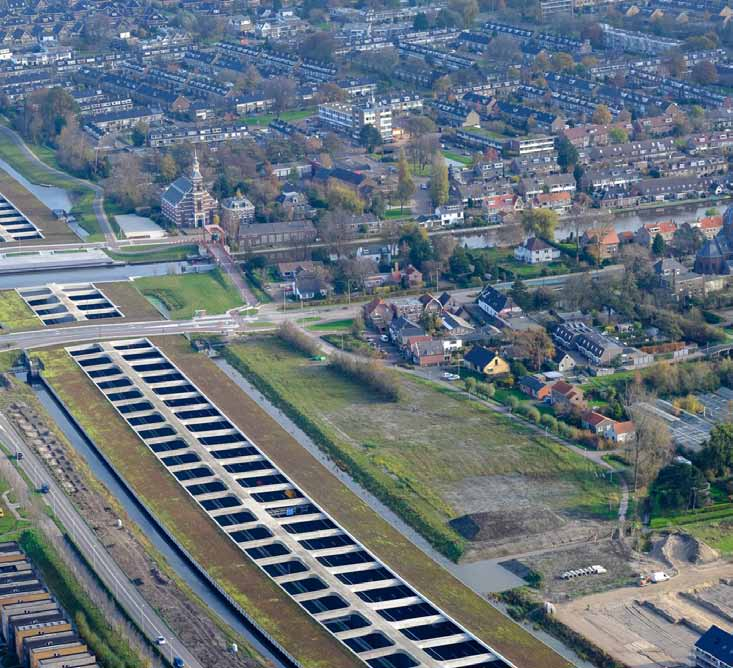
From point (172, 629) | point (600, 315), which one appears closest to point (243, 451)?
point (172, 629)

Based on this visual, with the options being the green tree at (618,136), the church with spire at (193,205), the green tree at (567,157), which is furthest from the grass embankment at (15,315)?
the green tree at (618,136)

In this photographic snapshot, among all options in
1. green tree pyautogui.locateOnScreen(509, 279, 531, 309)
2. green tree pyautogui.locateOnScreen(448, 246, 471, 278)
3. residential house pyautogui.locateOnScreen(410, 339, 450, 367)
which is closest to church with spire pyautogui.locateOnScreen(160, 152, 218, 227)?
green tree pyautogui.locateOnScreen(448, 246, 471, 278)

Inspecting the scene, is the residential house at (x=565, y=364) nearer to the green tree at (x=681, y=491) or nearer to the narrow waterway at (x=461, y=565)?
the narrow waterway at (x=461, y=565)

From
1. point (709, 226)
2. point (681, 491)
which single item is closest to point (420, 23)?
point (709, 226)

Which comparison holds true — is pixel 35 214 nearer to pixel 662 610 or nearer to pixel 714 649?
pixel 662 610

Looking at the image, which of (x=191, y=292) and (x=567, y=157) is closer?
(x=191, y=292)
